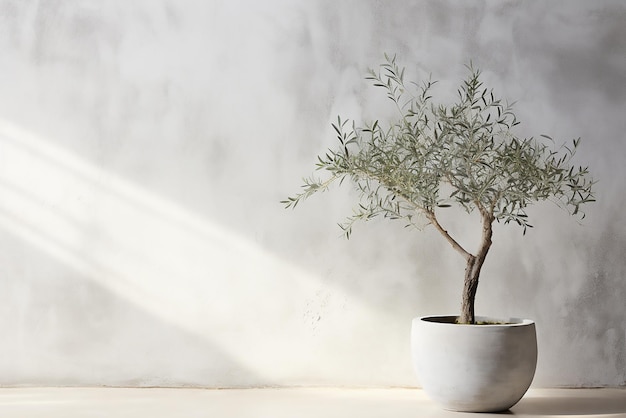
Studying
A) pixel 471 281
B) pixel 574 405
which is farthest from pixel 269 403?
pixel 574 405

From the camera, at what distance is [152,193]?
284cm

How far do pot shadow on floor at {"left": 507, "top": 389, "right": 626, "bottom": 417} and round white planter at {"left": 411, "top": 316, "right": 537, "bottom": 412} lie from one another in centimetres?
13

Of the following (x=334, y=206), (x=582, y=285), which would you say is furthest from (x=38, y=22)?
(x=582, y=285)

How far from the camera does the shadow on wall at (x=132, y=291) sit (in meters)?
2.82

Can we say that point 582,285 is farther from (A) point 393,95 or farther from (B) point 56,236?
(B) point 56,236

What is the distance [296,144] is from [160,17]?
0.74 metres

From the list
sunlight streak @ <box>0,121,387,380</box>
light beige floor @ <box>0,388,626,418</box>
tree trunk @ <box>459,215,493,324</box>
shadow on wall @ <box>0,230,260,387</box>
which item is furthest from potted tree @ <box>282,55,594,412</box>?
shadow on wall @ <box>0,230,260,387</box>

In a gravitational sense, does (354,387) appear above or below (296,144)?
below

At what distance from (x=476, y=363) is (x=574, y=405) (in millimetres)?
499

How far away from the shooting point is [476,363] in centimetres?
228

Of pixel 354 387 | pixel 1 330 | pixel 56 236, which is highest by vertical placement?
pixel 56 236

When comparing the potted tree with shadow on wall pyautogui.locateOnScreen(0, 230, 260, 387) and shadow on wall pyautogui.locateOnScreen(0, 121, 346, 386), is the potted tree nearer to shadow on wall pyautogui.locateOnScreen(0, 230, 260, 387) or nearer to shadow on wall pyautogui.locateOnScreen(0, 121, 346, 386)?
shadow on wall pyautogui.locateOnScreen(0, 121, 346, 386)

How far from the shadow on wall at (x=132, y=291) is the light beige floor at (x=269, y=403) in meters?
0.11

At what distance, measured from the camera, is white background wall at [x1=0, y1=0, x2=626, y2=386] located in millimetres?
2801
